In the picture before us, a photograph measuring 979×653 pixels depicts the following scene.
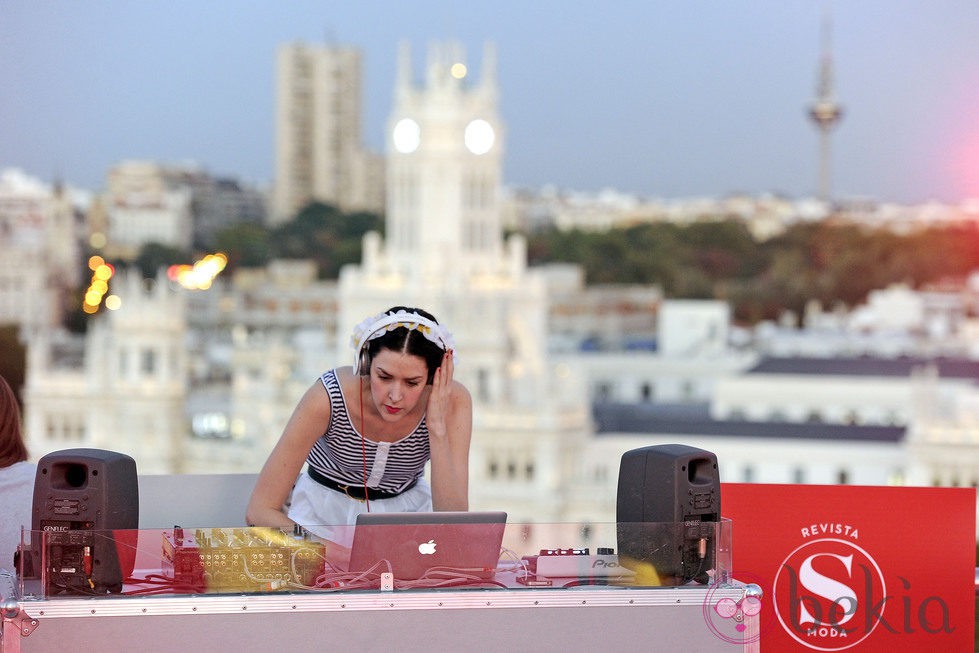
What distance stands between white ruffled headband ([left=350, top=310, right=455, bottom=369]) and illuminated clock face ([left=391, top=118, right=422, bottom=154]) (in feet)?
221

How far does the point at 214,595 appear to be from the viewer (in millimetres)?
4891

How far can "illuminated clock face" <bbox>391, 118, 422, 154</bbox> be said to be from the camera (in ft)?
240

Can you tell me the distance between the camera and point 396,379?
5789 mm

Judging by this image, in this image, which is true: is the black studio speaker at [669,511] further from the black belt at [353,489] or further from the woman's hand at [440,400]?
the black belt at [353,489]

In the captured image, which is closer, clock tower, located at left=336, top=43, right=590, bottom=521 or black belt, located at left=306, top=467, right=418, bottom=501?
black belt, located at left=306, top=467, right=418, bottom=501

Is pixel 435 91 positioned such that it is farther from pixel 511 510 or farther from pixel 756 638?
pixel 756 638

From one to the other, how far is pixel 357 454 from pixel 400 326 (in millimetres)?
440

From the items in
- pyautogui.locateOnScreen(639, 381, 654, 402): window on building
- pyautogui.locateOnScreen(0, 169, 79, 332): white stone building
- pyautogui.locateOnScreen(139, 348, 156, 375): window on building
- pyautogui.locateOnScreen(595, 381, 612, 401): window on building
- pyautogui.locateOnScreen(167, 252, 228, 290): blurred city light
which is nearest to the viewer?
pyautogui.locateOnScreen(139, 348, 156, 375): window on building

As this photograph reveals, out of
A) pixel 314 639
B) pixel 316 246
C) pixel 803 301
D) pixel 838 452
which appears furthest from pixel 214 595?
pixel 316 246

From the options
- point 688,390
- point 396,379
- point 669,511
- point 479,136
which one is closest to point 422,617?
point 669,511

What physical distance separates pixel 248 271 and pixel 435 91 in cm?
2348

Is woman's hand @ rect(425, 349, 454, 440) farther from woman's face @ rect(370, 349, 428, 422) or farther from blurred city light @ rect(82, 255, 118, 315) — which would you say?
blurred city light @ rect(82, 255, 118, 315)

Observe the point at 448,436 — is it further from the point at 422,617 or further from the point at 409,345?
the point at 422,617

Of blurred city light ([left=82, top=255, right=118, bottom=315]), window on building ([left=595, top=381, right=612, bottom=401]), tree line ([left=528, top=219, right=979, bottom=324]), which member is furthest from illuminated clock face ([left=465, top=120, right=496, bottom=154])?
tree line ([left=528, top=219, right=979, bottom=324])
